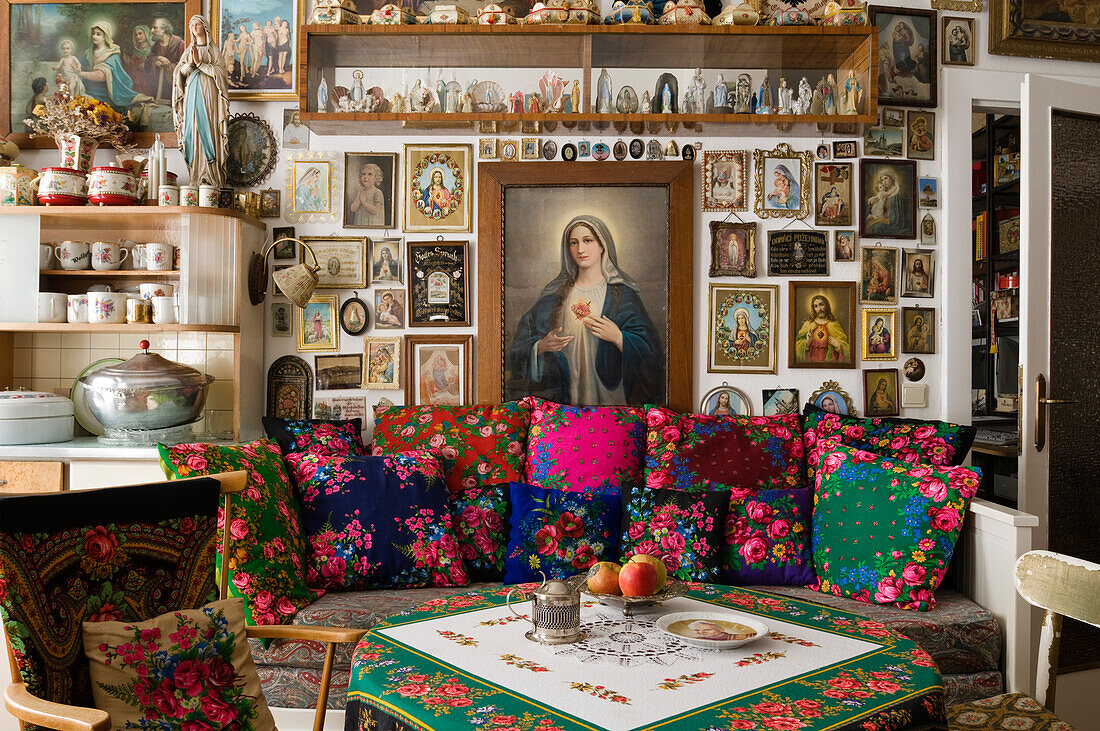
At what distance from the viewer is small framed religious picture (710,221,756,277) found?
3.51 m

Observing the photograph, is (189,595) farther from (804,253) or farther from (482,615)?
(804,253)

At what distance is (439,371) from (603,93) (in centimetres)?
133

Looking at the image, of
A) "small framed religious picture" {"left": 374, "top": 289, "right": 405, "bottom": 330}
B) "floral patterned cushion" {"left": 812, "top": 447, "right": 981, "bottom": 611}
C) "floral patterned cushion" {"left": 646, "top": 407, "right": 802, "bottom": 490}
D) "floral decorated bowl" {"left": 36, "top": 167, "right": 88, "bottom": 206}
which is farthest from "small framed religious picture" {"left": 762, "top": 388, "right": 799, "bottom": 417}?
"floral decorated bowl" {"left": 36, "top": 167, "right": 88, "bottom": 206}

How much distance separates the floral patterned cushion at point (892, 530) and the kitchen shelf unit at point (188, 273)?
2298 mm

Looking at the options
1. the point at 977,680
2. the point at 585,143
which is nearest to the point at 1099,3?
the point at 585,143

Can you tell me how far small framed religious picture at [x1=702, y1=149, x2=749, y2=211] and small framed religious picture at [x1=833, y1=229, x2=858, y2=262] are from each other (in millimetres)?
407

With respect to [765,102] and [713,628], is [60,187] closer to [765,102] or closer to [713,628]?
[765,102]

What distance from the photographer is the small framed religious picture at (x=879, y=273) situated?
139 inches

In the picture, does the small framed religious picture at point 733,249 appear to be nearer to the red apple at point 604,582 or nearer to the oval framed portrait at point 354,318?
the oval framed portrait at point 354,318

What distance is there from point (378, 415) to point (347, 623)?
1038 mm

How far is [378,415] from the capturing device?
3355 millimetres

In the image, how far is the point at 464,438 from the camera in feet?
10.5

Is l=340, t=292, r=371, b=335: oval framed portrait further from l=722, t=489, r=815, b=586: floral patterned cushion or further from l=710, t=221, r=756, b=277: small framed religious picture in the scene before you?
l=722, t=489, r=815, b=586: floral patterned cushion

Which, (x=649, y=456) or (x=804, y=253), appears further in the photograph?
(x=804, y=253)
